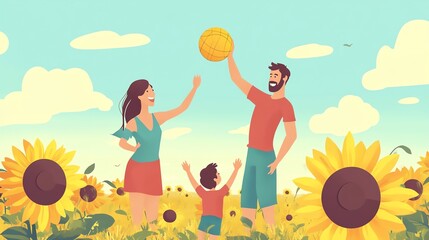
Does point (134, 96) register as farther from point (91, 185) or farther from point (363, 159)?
point (363, 159)

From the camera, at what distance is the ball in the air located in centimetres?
686

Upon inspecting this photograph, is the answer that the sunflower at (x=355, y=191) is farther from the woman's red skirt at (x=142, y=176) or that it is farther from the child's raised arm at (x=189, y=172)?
the woman's red skirt at (x=142, y=176)

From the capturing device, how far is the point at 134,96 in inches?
278

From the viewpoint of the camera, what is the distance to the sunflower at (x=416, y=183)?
6.64 m

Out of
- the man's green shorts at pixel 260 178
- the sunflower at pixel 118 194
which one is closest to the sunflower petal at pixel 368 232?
the man's green shorts at pixel 260 178

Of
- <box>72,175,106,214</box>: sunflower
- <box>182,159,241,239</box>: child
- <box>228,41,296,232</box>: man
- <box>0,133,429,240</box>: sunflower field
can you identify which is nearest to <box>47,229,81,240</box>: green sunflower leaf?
<box>0,133,429,240</box>: sunflower field

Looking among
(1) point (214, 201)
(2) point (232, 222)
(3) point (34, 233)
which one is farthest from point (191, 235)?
(3) point (34, 233)

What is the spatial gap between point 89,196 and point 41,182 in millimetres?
2279

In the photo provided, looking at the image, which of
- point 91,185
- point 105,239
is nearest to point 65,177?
point 105,239

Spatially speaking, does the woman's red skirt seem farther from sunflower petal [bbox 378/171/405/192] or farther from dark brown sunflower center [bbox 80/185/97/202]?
sunflower petal [bbox 378/171/405/192]

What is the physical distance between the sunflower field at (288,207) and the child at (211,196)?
21 cm

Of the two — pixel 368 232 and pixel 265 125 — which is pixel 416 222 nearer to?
pixel 265 125

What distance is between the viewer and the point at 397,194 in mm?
3922

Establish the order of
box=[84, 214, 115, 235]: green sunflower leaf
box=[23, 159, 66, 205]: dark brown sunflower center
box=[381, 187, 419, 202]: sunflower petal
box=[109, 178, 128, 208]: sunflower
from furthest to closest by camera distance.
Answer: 1. box=[109, 178, 128, 208]: sunflower
2. box=[84, 214, 115, 235]: green sunflower leaf
3. box=[23, 159, 66, 205]: dark brown sunflower center
4. box=[381, 187, 419, 202]: sunflower petal
